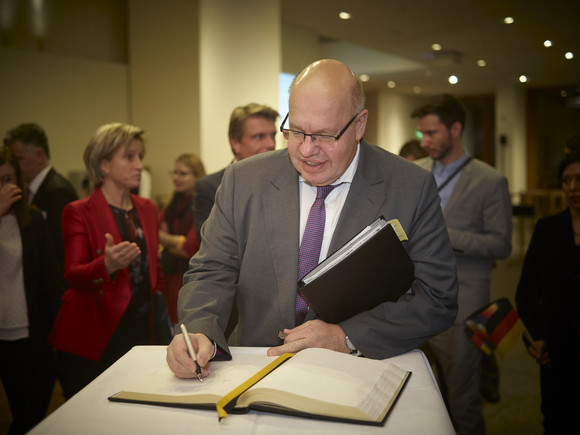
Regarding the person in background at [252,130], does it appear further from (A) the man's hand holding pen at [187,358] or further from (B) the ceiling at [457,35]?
(B) the ceiling at [457,35]

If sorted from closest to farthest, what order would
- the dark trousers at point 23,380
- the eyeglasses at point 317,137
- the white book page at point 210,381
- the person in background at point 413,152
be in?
the white book page at point 210,381, the eyeglasses at point 317,137, the dark trousers at point 23,380, the person in background at point 413,152

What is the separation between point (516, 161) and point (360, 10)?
9.94 m

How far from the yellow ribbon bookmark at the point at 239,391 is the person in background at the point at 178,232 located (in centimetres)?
207

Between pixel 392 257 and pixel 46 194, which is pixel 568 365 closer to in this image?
pixel 392 257

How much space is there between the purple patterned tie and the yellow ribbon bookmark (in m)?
0.29

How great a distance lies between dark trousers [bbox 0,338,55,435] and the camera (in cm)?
255

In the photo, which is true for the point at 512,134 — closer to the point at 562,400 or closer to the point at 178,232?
the point at 178,232

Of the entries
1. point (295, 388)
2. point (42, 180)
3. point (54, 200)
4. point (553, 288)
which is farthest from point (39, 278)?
point (553, 288)

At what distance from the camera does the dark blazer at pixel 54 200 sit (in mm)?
3297

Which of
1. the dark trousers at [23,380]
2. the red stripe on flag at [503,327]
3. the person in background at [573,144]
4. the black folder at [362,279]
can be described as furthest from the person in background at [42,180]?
the person in background at [573,144]

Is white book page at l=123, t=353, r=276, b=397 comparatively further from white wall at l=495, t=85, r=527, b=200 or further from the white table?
white wall at l=495, t=85, r=527, b=200

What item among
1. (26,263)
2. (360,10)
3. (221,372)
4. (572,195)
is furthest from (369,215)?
(360,10)

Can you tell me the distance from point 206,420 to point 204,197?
6.16ft

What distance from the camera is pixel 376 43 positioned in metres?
10.7
